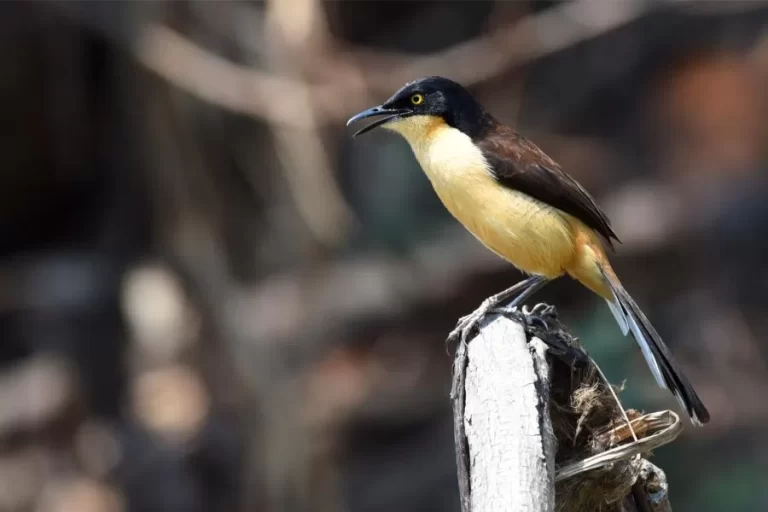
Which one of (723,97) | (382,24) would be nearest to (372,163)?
(382,24)

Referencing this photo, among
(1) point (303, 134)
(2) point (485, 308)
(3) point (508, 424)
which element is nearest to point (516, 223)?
(2) point (485, 308)

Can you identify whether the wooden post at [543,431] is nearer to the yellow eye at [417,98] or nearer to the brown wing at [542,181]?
the brown wing at [542,181]

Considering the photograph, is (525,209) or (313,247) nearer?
(525,209)

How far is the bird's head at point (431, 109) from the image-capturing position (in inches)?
183

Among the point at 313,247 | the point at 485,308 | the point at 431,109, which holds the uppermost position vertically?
the point at 313,247

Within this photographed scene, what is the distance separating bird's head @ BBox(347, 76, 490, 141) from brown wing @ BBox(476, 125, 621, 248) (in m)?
0.26

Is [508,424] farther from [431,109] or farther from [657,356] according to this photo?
[431,109]

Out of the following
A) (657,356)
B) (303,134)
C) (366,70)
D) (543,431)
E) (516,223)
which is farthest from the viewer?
(366,70)

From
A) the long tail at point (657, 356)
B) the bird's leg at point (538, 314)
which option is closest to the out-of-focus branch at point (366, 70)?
the long tail at point (657, 356)

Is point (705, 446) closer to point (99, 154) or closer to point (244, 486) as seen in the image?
point (244, 486)

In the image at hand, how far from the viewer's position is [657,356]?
3.72 meters

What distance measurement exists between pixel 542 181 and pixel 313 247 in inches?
202

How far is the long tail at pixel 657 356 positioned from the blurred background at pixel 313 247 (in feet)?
14.7

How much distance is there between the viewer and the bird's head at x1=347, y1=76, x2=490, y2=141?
465 cm
